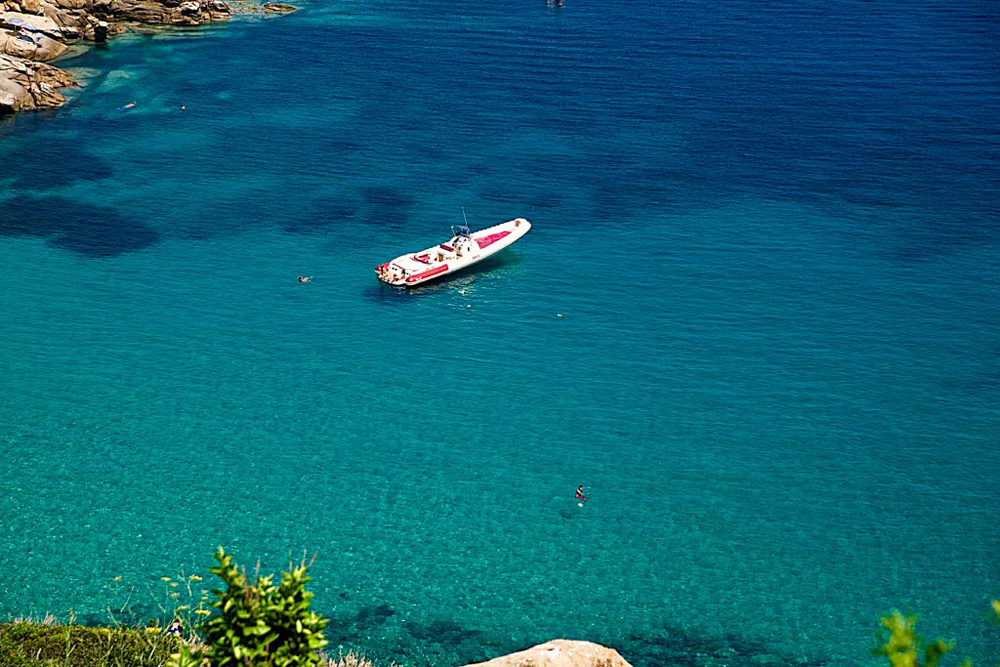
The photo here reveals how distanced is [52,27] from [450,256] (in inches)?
2685

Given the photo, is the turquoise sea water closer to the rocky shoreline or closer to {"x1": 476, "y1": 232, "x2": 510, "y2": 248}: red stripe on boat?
{"x1": 476, "y1": 232, "x2": 510, "y2": 248}: red stripe on boat

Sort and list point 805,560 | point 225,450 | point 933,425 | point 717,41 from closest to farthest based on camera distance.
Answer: point 805,560 < point 225,450 < point 933,425 < point 717,41

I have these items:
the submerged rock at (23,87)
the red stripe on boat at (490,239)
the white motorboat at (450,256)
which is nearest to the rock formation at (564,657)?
the white motorboat at (450,256)

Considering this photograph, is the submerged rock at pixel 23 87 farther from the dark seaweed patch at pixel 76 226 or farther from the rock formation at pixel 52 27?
the dark seaweed patch at pixel 76 226

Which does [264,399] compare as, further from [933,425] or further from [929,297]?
[929,297]

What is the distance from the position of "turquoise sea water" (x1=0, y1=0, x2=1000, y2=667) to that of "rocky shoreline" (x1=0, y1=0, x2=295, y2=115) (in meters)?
4.16

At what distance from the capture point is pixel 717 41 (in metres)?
128

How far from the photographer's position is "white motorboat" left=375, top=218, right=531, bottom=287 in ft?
235

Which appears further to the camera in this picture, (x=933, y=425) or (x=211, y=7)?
(x=211, y=7)

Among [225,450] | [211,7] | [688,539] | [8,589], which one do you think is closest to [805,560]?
[688,539]

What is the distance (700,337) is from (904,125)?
152 ft

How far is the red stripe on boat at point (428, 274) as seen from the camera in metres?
71.5

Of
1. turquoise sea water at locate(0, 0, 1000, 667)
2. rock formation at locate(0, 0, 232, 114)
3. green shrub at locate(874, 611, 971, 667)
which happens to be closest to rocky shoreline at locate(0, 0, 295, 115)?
rock formation at locate(0, 0, 232, 114)

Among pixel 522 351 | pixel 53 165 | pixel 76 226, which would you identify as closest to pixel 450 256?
pixel 522 351
